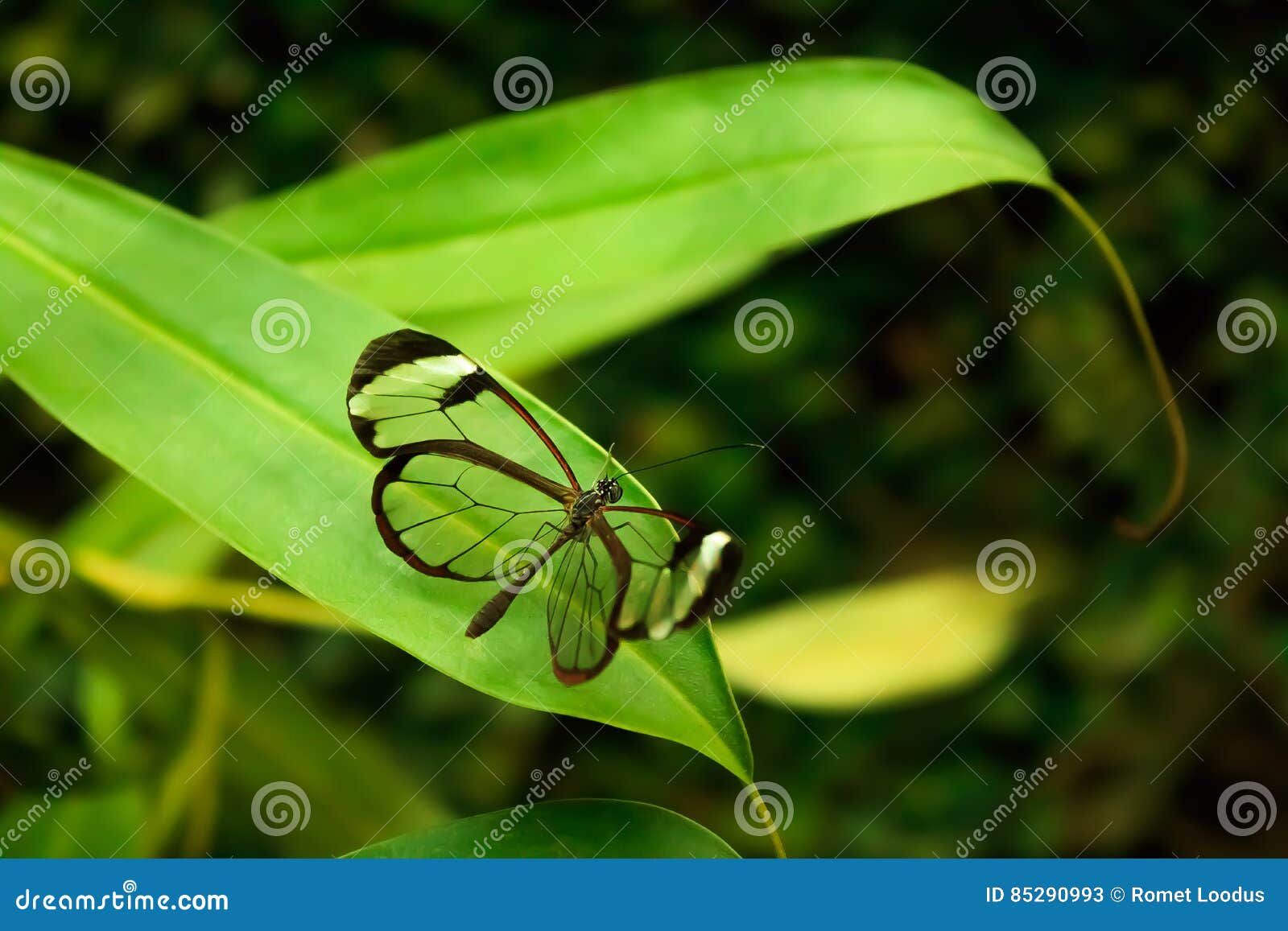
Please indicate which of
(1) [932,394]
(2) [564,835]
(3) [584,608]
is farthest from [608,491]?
(1) [932,394]

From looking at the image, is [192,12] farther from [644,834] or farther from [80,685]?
[644,834]

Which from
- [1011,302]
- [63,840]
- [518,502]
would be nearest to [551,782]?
[63,840]

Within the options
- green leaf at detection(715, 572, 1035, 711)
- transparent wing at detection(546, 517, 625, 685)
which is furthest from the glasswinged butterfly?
green leaf at detection(715, 572, 1035, 711)

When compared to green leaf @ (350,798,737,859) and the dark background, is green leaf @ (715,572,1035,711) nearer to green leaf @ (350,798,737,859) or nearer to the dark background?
the dark background

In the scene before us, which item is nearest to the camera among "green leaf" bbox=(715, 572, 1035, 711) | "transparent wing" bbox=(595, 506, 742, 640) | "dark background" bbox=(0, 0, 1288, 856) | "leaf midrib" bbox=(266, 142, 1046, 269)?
"transparent wing" bbox=(595, 506, 742, 640)

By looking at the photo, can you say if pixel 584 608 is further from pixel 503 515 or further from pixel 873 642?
pixel 873 642

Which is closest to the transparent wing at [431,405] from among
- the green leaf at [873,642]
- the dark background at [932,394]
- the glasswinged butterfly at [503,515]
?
the glasswinged butterfly at [503,515]

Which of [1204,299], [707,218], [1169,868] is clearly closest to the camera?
[707,218]
